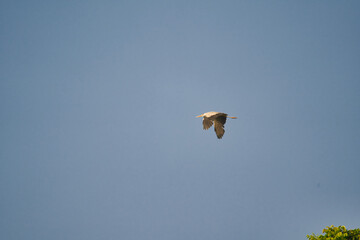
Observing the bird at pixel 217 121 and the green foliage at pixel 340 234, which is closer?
the green foliage at pixel 340 234

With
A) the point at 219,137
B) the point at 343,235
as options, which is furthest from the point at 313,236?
the point at 219,137

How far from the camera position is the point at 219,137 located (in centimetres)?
2019

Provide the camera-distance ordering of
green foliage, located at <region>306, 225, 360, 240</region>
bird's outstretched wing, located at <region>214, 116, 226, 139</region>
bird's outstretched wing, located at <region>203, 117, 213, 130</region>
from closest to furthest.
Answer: green foliage, located at <region>306, 225, 360, 240</region>, bird's outstretched wing, located at <region>203, 117, 213, 130</region>, bird's outstretched wing, located at <region>214, 116, 226, 139</region>

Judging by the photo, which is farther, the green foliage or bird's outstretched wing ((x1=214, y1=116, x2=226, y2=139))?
bird's outstretched wing ((x1=214, y1=116, x2=226, y2=139))

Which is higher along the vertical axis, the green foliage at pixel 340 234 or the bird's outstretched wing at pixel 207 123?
the bird's outstretched wing at pixel 207 123

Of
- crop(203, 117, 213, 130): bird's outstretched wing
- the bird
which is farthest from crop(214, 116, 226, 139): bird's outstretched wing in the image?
crop(203, 117, 213, 130): bird's outstretched wing

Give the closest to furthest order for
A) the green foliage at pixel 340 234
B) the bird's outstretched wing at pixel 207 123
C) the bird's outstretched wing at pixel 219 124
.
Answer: the green foliage at pixel 340 234, the bird's outstretched wing at pixel 207 123, the bird's outstretched wing at pixel 219 124

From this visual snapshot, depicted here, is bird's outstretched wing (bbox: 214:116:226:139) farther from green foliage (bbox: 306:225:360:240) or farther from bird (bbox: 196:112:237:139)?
green foliage (bbox: 306:225:360:240)

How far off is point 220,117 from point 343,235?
34.7 ft

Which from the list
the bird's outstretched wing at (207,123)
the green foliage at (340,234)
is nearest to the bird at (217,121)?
the bird's outstretched wing at (207,123)

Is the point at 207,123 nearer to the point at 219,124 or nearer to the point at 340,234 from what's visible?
the point at 219,124

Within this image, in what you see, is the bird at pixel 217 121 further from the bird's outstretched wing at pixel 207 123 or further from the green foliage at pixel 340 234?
the green foliage at pixel 340 234

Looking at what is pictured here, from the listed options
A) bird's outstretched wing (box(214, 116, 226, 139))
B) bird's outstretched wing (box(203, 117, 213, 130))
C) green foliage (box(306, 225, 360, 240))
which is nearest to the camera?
→ green foliage (box(306, 225, 360, 240))

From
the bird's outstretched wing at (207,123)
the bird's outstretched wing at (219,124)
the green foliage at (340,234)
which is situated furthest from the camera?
the bird's outstretched wing at (219,124)
